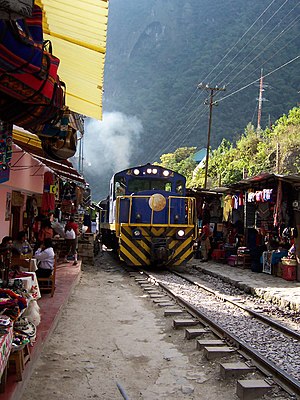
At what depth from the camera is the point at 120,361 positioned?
6.01 metres

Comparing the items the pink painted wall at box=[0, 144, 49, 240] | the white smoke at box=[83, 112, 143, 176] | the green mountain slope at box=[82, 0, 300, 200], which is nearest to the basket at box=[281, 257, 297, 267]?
the pink painted wall at box=[0, 144, 49, 240]

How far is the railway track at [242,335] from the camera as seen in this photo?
17.3 ft

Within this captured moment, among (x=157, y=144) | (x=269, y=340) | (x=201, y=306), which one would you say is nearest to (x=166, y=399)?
(x=269, y=340)

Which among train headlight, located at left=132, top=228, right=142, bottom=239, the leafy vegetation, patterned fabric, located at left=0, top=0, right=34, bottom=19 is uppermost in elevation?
the leafy vegetation

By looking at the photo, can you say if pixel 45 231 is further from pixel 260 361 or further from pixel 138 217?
pixel 260 361

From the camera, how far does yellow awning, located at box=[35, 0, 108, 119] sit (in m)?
5.11

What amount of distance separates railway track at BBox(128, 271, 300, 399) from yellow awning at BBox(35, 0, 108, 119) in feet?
12.4

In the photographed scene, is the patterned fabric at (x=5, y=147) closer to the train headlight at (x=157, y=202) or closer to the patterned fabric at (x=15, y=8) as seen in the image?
the patterned fabric at (x=15, y=8)

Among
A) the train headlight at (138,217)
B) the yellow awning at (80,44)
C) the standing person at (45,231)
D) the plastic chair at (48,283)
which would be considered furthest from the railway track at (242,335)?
the yellow awning at (80,44)

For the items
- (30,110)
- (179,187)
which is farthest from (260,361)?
(179,187)

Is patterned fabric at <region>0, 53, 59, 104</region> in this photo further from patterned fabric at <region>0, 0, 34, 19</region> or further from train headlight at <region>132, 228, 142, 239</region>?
train headlight at <region>132, 228, 142, 239</region>

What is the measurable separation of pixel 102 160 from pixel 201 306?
76.5 metres

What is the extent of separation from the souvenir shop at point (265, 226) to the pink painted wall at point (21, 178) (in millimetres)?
6270

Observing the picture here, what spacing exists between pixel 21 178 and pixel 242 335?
232 inches
